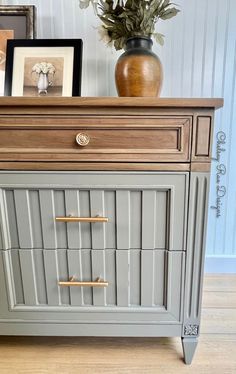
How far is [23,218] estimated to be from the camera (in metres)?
0.77

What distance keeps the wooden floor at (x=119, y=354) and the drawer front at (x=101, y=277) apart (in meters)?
0.18

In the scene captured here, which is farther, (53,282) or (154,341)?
(154,341)

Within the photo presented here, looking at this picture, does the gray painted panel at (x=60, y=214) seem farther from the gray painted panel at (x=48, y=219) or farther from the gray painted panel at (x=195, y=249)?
the gray painted panel at (x=195, y=249)

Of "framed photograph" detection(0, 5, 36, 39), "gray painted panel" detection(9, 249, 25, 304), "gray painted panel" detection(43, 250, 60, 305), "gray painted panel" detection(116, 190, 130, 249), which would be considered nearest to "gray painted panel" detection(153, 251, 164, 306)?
"gray painted panel" detection(116, 190, 130, 249)

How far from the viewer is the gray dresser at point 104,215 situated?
71 cm

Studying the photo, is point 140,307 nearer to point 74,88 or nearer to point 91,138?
point 91,138

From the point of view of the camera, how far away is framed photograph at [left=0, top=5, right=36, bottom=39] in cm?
105

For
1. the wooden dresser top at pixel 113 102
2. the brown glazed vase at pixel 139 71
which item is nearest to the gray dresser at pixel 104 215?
the wooden dresser top at pixel 113 102

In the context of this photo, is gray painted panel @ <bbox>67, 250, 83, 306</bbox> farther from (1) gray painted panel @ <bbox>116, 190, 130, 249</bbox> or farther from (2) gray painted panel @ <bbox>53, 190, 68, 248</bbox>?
(1) gray painted panel @ <bbox>116, 190, 130, 249</bbox>

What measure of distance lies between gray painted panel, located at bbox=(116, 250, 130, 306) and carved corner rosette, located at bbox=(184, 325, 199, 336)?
0.72 feet

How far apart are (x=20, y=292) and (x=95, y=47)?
1.09 meters

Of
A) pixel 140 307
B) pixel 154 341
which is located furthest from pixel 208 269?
pixel 140 307

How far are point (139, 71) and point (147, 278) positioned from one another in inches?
26.7

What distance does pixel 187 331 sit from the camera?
0.83 m
